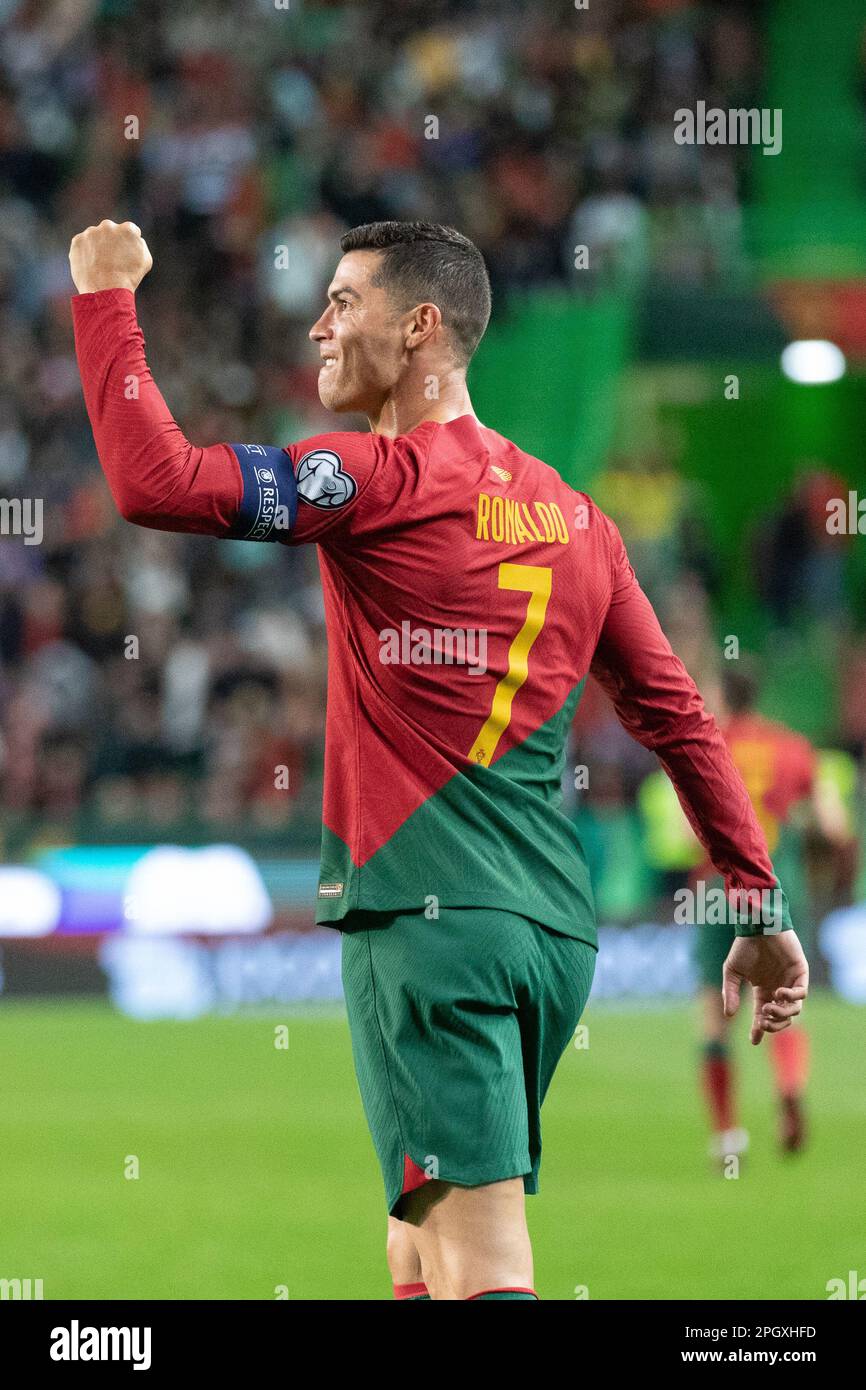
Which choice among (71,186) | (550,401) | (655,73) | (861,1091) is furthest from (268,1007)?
(655,73)

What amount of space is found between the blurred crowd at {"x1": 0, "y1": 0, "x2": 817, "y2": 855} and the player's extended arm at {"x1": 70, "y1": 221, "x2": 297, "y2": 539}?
33.6ft

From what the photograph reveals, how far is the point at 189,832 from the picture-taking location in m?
12.1

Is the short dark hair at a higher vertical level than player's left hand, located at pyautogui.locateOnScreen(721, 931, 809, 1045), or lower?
higher

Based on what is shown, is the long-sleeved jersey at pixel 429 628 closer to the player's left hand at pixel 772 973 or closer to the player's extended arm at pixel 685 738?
the player's extended arm at pixel 685 738

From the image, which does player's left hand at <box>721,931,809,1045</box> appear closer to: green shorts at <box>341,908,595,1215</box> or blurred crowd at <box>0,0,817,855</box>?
green shorts at <box>341,908,595,1215</box>

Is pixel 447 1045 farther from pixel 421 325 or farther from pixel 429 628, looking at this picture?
pixel 421 325

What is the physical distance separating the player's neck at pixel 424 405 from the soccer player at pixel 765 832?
15.1 feet

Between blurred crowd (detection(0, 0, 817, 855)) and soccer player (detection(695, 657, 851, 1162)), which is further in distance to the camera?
blurred crowd (detection(0, 0, 817, 855))

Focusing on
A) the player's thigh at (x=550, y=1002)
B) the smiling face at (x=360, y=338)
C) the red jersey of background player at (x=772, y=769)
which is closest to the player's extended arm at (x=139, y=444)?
the smiling face at (x=360, y=338)

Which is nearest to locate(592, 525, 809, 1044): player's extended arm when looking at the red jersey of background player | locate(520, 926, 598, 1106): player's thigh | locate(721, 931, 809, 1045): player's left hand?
locate(721, 931, 809, 1045): player's left hand

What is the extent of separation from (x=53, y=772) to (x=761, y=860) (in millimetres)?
10073

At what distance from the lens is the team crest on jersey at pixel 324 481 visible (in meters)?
3.15

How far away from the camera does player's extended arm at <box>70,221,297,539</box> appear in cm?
305

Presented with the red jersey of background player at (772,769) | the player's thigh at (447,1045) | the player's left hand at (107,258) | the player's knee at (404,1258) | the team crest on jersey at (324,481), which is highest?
the red jersey of background player at (772,769)
